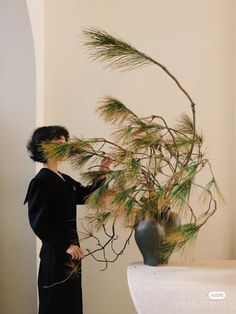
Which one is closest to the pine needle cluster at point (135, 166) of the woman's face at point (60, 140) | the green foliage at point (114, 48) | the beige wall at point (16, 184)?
the green foliage at point (114, 48)

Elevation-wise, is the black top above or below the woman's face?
below

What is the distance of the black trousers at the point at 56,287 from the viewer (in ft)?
5.06

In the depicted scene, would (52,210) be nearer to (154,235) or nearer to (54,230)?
(54,230)

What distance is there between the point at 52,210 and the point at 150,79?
97cm

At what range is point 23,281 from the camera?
183 centimetres

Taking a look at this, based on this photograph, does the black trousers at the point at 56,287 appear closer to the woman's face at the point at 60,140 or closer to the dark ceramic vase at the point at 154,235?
the dark ceramic vase at the point at 154,235

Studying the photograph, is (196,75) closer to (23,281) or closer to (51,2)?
(51,2)

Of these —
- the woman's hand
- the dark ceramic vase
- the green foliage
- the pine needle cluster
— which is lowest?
the woman's hand

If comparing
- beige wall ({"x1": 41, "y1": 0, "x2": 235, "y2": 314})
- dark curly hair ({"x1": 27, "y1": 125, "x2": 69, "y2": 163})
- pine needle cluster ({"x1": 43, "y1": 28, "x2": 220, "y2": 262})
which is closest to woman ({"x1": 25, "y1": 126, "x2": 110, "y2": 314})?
dark curly hair ({"x1": 27, "y1": 125, "x2": 69, "y2": 163})

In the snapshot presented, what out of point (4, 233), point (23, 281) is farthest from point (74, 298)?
point (4, 233)

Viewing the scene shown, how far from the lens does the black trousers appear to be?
154 centimetres

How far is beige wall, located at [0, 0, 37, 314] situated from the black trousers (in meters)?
0.28

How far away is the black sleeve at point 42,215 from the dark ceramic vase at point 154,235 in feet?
1.21

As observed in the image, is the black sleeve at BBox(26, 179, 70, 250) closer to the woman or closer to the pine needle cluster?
the woman
